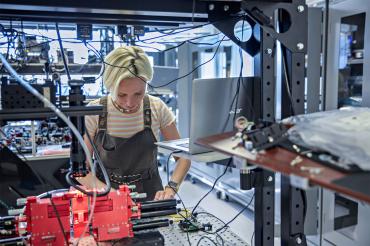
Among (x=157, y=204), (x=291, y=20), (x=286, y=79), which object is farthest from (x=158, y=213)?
(x=291, y=20)

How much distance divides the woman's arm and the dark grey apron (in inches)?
3.4

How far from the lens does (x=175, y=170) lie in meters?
1.53

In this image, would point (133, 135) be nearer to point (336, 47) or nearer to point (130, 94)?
point (130, 94)

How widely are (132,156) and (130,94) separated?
30cm

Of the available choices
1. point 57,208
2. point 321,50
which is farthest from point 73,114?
point 321,50

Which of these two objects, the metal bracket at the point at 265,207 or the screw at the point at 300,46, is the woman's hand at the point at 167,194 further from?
the screw at the point at 300,46

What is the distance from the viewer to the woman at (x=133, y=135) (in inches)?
57.9

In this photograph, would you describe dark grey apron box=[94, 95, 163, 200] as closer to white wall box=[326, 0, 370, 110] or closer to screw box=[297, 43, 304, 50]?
screw box=[297, 43, 304, 50]

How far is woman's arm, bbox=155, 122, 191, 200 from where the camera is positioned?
1344 mm

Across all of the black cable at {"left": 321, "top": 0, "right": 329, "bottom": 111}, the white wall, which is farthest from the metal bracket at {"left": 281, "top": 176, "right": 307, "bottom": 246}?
the black cable at {"left": 321, "top": 0, "right": 329, "bottom": 111}

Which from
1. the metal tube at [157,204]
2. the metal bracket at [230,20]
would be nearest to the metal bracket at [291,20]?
the metal bracket at [230,20]

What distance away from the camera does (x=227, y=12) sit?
1.04 m

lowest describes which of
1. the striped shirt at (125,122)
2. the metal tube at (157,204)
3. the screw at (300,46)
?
the metal tube at (157,204)

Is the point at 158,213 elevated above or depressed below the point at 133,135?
below
